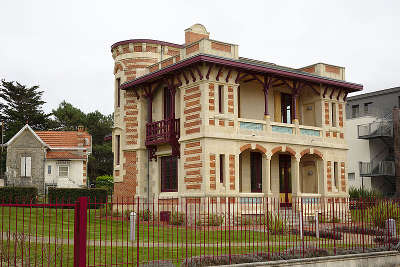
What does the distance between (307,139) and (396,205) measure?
993 cm

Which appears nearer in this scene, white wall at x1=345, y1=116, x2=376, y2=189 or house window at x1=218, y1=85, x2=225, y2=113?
house window at x1=218, y1=85, x2=225, y2=113

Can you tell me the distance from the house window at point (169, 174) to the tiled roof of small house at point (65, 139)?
60.6ft

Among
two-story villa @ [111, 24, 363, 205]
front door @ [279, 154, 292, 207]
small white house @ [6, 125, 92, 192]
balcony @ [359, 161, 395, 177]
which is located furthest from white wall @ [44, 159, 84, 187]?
balcony @ [359, 161, 395, 177]

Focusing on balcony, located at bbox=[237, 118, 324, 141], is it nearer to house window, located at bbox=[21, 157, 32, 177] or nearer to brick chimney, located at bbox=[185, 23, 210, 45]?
brick chimney, located at bbox=[185, 23, 210, 45]

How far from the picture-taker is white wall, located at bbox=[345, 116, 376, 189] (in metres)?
42.9

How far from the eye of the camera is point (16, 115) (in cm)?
6012

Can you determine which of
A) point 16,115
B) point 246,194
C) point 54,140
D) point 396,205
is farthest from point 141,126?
point 16,115

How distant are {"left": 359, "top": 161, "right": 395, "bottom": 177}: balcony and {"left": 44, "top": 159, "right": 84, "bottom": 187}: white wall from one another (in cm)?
2379

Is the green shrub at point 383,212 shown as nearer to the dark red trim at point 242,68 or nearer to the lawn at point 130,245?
the lawn at point 130,245

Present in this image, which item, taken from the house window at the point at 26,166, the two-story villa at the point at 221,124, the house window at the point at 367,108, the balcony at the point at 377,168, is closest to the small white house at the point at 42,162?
the house window at the point at 26,166

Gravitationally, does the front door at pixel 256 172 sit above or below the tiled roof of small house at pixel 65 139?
below

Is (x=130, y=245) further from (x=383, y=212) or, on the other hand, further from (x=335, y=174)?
(x=335, y=174)

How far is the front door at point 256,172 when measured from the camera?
26.2 metres

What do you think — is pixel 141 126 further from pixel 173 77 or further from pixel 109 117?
pixel 109 117
